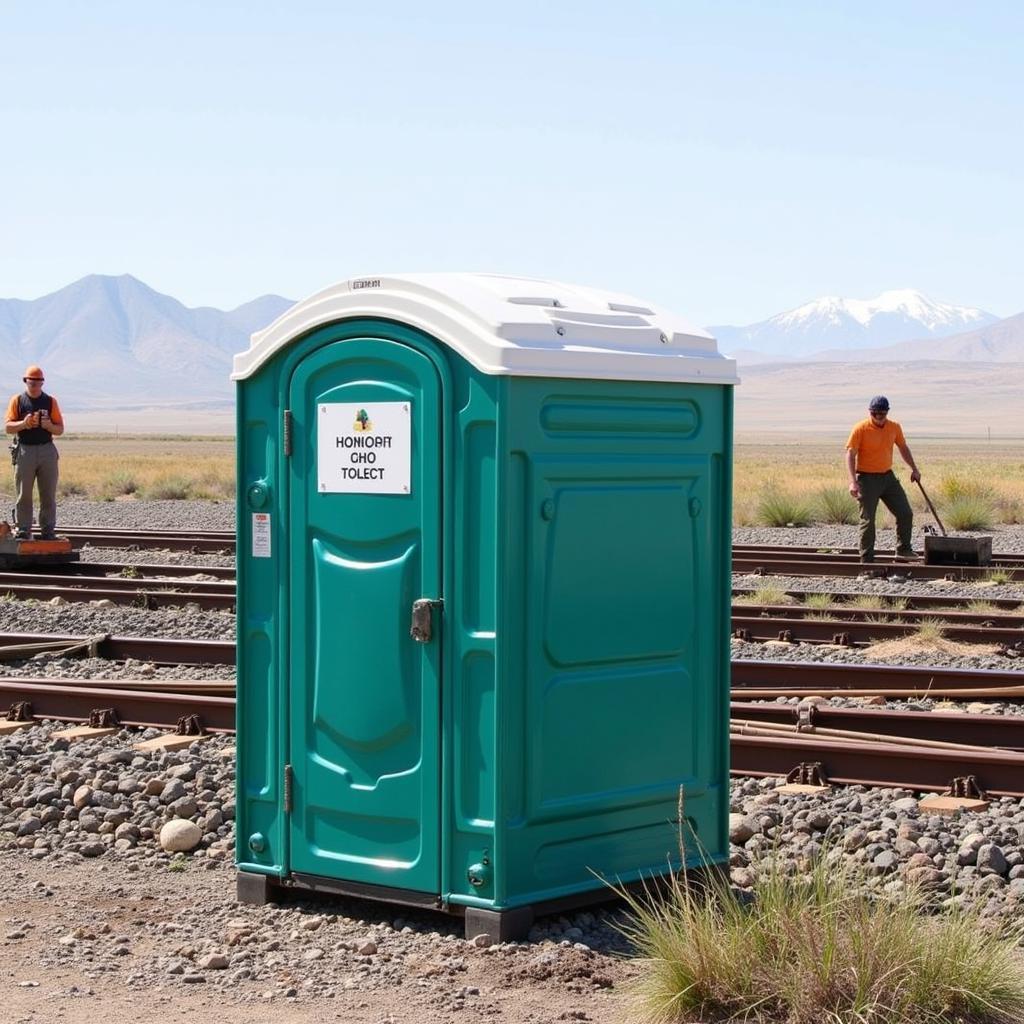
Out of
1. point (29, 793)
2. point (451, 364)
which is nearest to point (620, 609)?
point (451, 364)

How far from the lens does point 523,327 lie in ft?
18.8

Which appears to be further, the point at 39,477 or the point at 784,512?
the point at 784,512

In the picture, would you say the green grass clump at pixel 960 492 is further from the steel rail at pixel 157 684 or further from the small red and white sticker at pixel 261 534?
the small red and white sticker at pixel 261 534

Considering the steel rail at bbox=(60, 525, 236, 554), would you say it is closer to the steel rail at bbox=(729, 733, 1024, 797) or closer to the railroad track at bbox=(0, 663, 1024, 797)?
the railroad track at bbox=(0, 663, 1024, 797)

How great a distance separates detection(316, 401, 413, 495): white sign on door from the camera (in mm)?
5906

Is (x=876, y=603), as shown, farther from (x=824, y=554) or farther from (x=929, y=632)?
(x=824, y=554)

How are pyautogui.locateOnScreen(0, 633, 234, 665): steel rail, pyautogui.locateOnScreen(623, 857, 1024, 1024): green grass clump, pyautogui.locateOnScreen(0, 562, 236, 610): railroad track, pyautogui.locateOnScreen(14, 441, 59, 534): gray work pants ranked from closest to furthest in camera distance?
pyautogui.locateOnScreen(623, 857, 1024, 1024): green grass clump
pyautogui.locateOnScreen(0, 633, 234, 665): steel rail
pyautogui.locateOnScreen(0, 562, 236, 610): railroad track
pyautogui.locateOnScreen(14, 441, 59, 534): gray work pants

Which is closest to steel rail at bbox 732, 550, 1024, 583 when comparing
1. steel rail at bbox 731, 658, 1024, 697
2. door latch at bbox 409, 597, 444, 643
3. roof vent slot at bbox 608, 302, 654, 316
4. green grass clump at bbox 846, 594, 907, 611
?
green grass clump at bbox 846, 594, 907, 611

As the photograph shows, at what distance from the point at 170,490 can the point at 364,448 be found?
32436mm

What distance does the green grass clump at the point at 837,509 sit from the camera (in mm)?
28141

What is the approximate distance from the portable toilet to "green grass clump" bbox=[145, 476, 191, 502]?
102ft

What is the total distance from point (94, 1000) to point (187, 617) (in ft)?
31.3

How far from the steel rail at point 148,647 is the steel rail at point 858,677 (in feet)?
12.1

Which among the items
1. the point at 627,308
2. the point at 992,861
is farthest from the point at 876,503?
the point at 627,308
